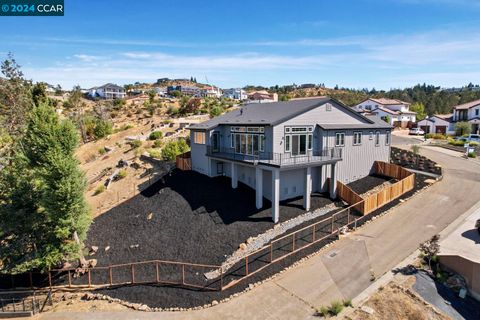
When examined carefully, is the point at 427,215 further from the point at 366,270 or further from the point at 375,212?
the point at 366,270

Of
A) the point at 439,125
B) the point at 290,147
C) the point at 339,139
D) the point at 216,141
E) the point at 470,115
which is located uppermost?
the point at 470,115

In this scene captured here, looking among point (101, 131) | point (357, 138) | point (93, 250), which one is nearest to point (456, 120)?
→ point (357, 138)

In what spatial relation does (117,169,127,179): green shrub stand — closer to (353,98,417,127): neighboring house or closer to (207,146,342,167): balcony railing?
(207,146,342,167): balcony railing

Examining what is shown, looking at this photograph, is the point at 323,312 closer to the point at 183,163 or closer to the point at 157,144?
the point at 183,163

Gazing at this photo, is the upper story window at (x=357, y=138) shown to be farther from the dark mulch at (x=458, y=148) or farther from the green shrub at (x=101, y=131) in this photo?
the green shrub at (x=101, y=131)

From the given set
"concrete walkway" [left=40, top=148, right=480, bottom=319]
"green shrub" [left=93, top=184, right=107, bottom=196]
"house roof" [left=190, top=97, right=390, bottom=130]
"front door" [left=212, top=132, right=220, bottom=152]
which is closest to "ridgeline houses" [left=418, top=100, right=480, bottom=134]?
"concrete walkway" [left=40, top=148, right=480, bottom=319]

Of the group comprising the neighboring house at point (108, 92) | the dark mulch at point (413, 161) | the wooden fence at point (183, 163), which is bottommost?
the dark mulch at point (413, 161)

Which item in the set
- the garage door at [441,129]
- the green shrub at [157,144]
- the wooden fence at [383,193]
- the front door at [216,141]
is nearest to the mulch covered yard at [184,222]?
the wooden fence at [383,193]
